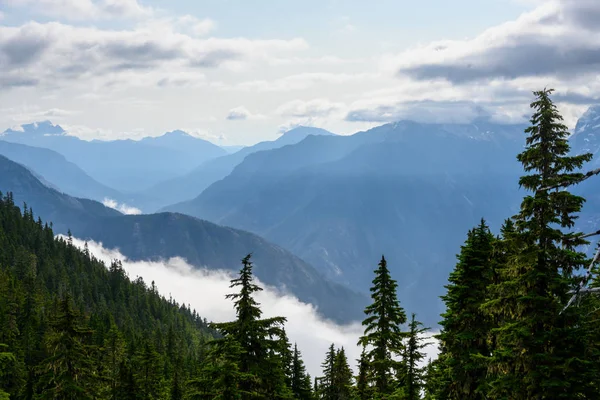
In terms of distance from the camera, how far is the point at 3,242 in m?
192

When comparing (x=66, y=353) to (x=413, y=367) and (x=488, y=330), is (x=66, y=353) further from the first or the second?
(x=488, y=330)

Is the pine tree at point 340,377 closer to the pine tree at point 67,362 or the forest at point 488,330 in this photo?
the forest at point 488,330

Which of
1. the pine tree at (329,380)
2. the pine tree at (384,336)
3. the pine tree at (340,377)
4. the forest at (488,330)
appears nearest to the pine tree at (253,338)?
the forest at (488,330)

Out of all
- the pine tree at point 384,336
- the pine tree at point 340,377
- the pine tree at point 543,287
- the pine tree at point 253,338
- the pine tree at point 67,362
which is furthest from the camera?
the pine tree at point 340,377

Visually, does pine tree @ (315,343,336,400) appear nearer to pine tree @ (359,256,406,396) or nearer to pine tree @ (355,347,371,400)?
pine tree @ (355,347,371,400)

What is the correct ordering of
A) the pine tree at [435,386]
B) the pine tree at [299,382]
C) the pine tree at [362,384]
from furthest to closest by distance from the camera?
the pine tree at [299,382]
the pine tree at [362,384]
the pine tree at [435,386]

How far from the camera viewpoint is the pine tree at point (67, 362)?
25078 millimetres

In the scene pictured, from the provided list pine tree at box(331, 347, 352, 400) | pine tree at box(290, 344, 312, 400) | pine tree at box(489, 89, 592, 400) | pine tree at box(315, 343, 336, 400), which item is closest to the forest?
pine tree at box(489, 89, 592, 400)

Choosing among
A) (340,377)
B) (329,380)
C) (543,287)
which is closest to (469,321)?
→ (543,287)

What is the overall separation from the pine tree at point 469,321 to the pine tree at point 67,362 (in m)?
18.8

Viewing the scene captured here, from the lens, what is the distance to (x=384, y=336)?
2928 centimetres

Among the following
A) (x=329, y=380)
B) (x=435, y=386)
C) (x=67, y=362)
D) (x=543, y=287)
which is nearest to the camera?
(x=543, y=287)

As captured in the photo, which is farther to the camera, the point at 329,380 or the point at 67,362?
the point at 329,380

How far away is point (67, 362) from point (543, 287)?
76.2 ft
